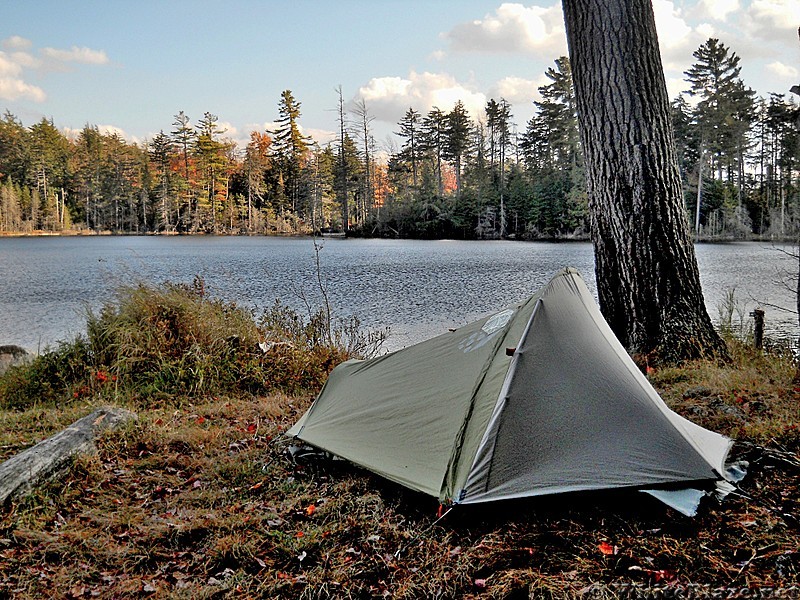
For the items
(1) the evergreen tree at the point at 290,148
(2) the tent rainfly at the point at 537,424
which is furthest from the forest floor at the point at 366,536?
(1) the evergreen tree at the point at 290,148

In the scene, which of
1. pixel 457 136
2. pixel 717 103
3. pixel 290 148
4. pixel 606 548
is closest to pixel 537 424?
pixel 606 548

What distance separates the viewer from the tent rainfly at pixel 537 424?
2.50 metres

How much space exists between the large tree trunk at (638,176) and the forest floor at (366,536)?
1.35 m

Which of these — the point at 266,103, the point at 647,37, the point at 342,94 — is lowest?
the point at 647,37

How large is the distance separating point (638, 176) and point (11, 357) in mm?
7344

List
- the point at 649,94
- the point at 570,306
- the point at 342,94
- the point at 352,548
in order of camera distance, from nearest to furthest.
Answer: the point at 352,548 < the point at 570,306 < the point at 649,94 < the point at 342,94

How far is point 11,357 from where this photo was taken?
687 cm

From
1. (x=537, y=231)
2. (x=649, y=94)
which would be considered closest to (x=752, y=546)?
(x=649, y=94)

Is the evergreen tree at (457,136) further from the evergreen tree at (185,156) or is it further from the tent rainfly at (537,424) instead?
the tent rainfly at (537,424)

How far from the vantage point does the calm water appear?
33.8ft

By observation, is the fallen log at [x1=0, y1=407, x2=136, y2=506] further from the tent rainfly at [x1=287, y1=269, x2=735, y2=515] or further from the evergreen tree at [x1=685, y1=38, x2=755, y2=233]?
the evergreen tree at [x1=685, y1=38, x2=755, y2=233]

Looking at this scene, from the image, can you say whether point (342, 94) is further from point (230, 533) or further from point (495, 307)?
point (230, 533)

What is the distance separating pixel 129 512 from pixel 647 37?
5.15m

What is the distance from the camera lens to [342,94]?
1515 inches
